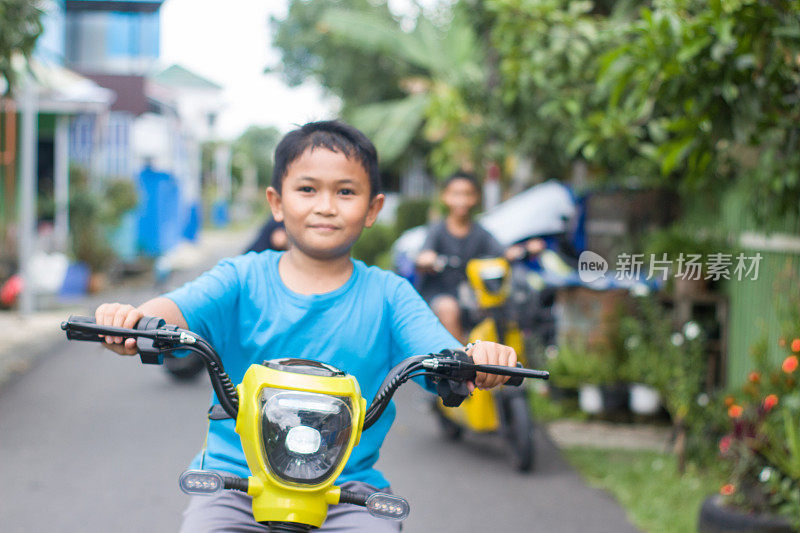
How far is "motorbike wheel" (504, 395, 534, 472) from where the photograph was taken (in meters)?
6.26

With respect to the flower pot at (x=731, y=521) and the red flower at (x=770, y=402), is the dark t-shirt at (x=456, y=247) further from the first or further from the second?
the flower pot at (x=731, y=521)

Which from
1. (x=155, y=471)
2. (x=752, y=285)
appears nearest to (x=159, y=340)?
(x=155, y=471)

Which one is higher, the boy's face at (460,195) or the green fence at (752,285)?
the boy's face at (460,195)

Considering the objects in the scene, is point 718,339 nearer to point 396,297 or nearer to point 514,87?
point 514,87

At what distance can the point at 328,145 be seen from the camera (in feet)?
8.27

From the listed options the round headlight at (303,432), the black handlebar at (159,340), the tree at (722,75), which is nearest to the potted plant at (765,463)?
the tree at (722,75)

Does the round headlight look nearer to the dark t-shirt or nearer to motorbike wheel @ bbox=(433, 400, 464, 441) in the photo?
the dark t-shirt

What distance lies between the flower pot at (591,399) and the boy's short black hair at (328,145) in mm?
5408

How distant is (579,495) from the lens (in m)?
5.89

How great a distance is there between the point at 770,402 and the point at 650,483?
1.39 m

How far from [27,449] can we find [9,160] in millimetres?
12179

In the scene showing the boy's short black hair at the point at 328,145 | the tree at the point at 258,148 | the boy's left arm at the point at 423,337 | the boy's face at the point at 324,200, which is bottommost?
the tree at the point at 258,148

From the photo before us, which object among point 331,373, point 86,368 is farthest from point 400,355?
point 86,368

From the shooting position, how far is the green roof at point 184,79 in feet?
178
